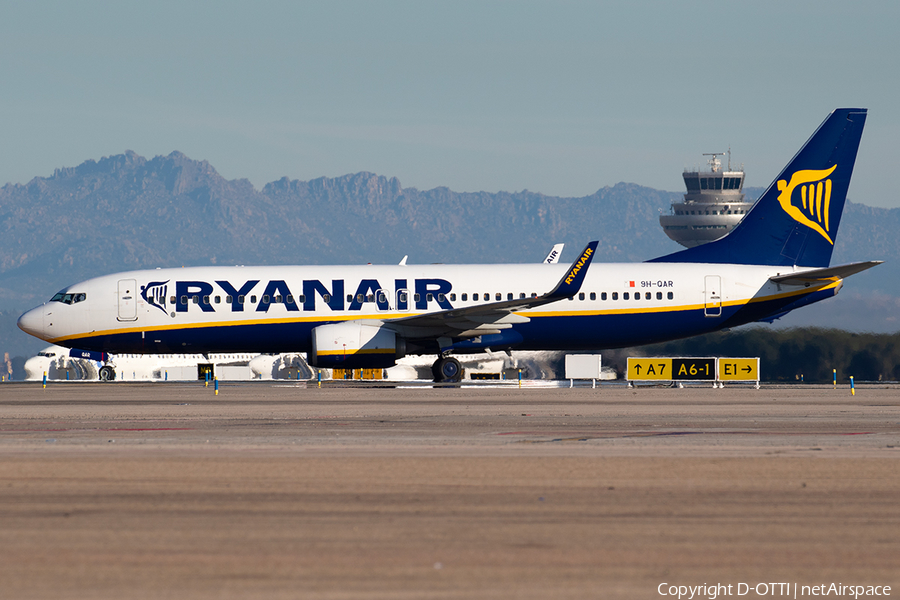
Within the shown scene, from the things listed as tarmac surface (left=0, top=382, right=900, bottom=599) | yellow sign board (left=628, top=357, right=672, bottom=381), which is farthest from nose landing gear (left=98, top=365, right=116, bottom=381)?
tarmac surface (left=0, top=382, right=900, bottom=599)

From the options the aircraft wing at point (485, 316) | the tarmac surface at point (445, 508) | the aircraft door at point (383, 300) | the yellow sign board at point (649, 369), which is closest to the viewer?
the tarmac surface at point (445, 508)

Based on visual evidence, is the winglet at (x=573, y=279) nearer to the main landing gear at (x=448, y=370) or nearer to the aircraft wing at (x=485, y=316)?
the aircraft wing at (x=485, y=316)

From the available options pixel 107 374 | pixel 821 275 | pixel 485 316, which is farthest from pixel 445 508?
pixel 107 374

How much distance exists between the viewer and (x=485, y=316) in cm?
3831

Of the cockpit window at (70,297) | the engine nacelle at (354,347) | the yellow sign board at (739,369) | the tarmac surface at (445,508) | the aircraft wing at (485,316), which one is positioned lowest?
the tarmac surface at (445,508)

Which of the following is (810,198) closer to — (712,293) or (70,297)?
(712,293)

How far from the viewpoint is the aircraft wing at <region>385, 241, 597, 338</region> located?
121ft

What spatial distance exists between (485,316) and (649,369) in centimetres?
806

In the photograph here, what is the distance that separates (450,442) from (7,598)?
35.7 ft

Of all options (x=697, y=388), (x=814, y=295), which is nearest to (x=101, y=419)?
(x=697, y=388)

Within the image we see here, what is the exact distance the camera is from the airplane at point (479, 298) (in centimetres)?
3925

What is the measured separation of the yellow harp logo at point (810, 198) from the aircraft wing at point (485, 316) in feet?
28.6

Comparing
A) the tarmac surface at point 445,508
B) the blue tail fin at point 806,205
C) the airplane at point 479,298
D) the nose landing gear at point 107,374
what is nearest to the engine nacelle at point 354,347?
the airplane at point 479,298

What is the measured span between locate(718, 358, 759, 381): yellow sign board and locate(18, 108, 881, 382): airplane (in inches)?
→ 66.6
